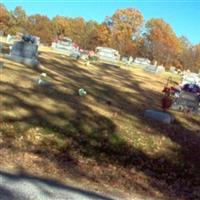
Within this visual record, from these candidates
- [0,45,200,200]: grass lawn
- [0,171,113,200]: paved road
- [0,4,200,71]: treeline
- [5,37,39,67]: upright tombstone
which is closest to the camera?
[0,171,113,200]: paved road

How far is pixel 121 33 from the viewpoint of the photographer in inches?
4001

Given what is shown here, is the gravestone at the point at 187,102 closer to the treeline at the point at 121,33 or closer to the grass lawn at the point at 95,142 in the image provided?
the grass lawn at the point at 95,142

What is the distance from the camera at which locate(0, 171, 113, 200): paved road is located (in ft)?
23.1

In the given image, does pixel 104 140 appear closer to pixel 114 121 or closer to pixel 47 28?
pixel 114 121

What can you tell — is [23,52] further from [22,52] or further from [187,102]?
[187,102]

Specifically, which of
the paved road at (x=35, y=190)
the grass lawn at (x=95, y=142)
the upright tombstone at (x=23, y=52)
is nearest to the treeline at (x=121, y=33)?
the upright tombstone at (x=23, y=52)

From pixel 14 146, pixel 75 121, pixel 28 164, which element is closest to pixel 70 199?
pixel 28 164

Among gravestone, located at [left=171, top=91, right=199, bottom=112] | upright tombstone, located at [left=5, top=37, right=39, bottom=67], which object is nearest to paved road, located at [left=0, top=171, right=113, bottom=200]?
gravestone, located at [left=171, top=91, right=199, bottom=112]

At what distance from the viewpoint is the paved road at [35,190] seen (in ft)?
23.1

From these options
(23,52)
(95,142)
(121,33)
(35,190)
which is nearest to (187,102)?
(23,52)

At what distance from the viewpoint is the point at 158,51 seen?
100 meters

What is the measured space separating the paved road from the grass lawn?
0.62 meters

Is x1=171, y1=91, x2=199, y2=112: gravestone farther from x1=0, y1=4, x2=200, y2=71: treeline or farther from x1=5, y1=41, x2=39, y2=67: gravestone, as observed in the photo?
x1=0, y1=4, x2=200, y2=71: treeline

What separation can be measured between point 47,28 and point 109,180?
10228 centimetres
